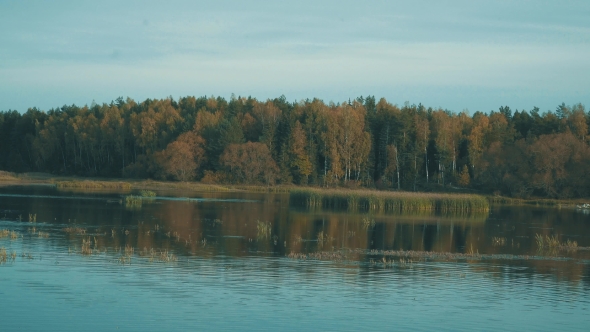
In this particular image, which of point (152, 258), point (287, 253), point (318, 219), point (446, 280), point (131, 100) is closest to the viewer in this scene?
point (446, 280)

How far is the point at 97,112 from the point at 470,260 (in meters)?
103

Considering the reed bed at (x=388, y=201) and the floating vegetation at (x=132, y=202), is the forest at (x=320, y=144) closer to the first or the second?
the reed bed at (x=388, y=201)

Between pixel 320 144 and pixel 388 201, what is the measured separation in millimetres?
43961

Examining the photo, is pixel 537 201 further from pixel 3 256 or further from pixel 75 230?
pixel 3 256

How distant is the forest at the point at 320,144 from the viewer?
93625 millimetres

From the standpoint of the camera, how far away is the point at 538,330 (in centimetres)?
1783

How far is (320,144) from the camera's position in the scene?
99.1m

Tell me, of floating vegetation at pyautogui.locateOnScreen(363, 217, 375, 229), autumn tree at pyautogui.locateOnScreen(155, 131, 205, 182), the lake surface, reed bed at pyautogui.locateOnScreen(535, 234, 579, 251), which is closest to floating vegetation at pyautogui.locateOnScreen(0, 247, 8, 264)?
the lake surface

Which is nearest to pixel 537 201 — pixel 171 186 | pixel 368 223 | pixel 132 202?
pixel 368 223

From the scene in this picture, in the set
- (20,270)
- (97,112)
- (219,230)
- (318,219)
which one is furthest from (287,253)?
(97,112)

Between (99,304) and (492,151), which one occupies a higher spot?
(492,151)

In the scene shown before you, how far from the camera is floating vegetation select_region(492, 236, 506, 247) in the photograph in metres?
35.5

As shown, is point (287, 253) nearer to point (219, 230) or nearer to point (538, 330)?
point (219, 230)

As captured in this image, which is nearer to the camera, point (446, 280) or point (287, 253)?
point (446, 280)
